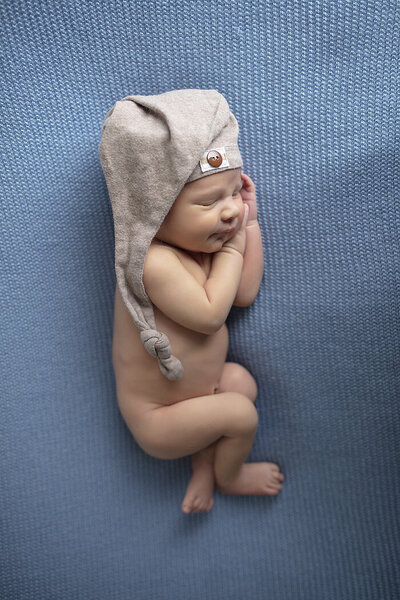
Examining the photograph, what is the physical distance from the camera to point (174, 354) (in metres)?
1.02

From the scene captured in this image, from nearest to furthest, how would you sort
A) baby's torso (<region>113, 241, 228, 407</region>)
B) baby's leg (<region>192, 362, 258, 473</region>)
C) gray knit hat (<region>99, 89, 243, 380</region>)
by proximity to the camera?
gray knit hat (<region>99, 89, 243, 380</region>), baby's torso (<region>113, 241, 228, 407</region>), baby's leg (<region>192, 362, 258, 473</region>)

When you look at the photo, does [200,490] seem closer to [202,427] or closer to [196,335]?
[202,427]

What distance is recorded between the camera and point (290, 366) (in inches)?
46.3

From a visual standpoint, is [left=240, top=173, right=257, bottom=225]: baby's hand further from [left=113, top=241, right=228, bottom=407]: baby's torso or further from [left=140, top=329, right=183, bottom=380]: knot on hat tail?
[left=140, top=329, right=183, bottom=380]: knot on hat tail

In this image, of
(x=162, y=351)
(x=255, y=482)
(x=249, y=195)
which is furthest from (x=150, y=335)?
(x=255, y=482)

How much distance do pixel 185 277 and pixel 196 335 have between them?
5.5 inches

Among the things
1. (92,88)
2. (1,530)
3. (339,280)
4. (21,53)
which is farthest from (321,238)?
(1,530)

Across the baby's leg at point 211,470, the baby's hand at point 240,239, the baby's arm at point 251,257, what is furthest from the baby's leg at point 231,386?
the baby's hand at point 240,239

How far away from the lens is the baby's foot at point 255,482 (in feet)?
3.94

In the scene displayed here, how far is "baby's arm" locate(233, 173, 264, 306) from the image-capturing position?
106 cm

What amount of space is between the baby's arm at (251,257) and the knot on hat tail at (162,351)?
0.71 feet

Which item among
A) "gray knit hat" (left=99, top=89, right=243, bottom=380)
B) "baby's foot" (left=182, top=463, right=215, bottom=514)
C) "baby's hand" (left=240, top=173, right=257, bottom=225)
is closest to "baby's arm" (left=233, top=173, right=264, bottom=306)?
"baby's hand" (left=240, top=173, right=257, bottom=225)

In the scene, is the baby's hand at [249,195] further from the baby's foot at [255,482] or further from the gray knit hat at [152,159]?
the baby's foot at [255,482]

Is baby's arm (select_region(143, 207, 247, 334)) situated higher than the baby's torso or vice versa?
baby's arm (select_region(143, 207, 247, 334))
